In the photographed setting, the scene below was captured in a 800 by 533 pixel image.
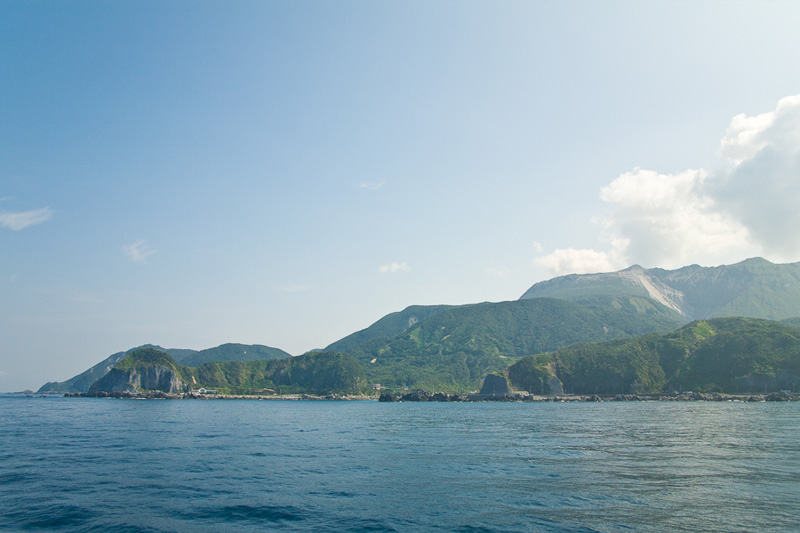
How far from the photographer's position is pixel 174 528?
2592 cm

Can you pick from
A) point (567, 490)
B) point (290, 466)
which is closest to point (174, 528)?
point (290, 466)

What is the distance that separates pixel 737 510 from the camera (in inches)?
1118

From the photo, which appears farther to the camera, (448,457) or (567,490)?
(448,457)

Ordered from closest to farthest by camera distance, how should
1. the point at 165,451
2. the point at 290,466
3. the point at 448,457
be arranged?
the point at 290,466 → the point at 448,457 → the point at 165,451

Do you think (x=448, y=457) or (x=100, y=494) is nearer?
Answer: (x=100, y=494)

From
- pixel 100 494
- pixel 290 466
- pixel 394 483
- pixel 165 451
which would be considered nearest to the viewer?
pixel 100 494

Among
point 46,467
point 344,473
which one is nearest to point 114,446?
point 46,467

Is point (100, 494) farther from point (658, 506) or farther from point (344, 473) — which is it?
point (658, 506)

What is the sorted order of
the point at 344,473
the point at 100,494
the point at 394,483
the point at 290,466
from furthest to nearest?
the point at 290,466 < the point at 344,473 < the point at 394,483 < the point at 100,494

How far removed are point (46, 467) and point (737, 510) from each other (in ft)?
184

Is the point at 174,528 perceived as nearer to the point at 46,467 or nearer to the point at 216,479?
the point at 216,479

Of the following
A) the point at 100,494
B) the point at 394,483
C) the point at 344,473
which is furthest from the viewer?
the point at 344,473

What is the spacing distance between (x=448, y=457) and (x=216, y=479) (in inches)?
933

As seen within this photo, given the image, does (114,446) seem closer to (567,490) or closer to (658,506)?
(567,490)
